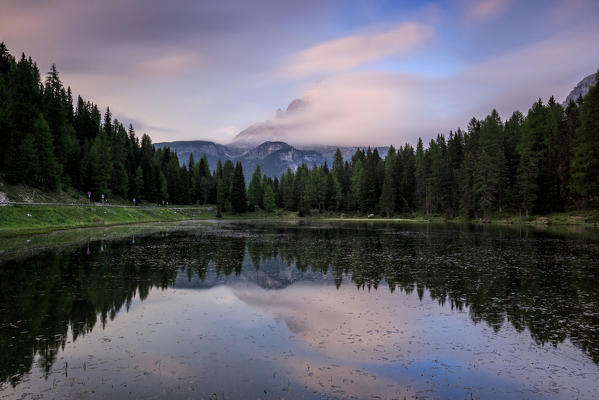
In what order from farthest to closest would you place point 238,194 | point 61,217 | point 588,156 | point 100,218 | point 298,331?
point 238,194 → point 100,218 → point 588,156 → point 61,217 → point 298,331

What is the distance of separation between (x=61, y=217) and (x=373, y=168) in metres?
102

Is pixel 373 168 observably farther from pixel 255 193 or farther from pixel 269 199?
pixel 255 193

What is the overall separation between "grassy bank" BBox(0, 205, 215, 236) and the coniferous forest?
36.0 ft

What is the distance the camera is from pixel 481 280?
22.5 meters

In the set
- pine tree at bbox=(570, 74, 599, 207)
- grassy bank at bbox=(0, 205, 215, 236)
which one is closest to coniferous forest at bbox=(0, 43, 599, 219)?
pine tree at bbox=(570, 74, 599, 207)

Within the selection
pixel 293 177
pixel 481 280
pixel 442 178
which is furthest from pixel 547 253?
pixel 293 177

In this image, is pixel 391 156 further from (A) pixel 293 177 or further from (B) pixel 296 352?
(B) pixel 296 352

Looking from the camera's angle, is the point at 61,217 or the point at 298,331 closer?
the point at 298,331

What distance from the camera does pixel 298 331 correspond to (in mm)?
13898

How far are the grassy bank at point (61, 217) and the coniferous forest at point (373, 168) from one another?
11.0 m

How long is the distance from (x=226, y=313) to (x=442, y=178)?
327ft

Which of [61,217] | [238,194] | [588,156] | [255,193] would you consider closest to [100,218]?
[61,217]

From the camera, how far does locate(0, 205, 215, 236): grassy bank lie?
4916 centimetres

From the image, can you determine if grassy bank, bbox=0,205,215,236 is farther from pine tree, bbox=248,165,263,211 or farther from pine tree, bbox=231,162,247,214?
pine tree, bbox=248,165,263,211
